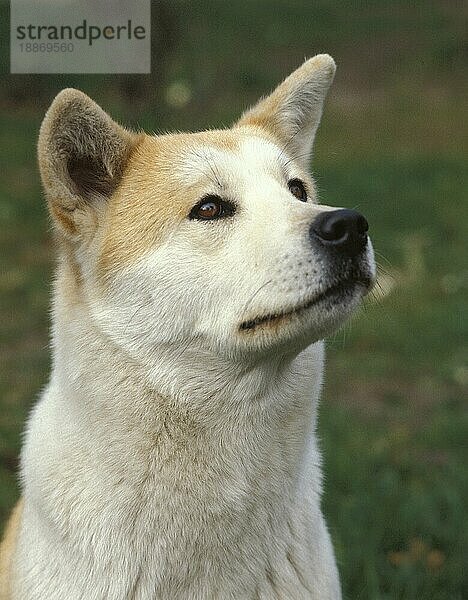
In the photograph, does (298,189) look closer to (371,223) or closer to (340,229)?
(340,229)

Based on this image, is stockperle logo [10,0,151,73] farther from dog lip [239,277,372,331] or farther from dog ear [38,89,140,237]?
dog lip [239,277,372,331]

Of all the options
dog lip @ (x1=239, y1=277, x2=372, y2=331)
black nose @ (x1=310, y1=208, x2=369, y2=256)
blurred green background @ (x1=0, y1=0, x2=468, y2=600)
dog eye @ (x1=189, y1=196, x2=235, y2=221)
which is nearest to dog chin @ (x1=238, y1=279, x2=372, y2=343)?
dog lip @ (x1=239, y1=277, x2=372, y2=331)

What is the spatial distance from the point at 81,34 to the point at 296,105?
232 cm

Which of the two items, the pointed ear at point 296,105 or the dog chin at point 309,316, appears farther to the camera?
the pointed ear at point 296,105

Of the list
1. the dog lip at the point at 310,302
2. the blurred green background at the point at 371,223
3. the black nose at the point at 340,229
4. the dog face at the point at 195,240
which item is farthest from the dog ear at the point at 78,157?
the blurred green background at the point at 371,223

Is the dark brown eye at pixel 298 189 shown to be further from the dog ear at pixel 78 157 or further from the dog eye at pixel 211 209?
the dog ear at pixel 78 157

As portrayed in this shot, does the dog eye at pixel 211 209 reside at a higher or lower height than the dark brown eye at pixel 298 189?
lower

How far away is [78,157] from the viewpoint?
3.01 meters

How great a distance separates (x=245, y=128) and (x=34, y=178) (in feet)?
23.4

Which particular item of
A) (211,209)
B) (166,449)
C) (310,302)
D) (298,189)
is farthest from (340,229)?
(166,449)

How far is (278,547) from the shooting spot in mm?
3029

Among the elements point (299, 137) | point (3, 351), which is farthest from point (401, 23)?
point (299, 137)

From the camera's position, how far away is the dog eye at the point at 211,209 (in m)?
2.90

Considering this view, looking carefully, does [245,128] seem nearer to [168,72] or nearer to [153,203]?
[153,203]
